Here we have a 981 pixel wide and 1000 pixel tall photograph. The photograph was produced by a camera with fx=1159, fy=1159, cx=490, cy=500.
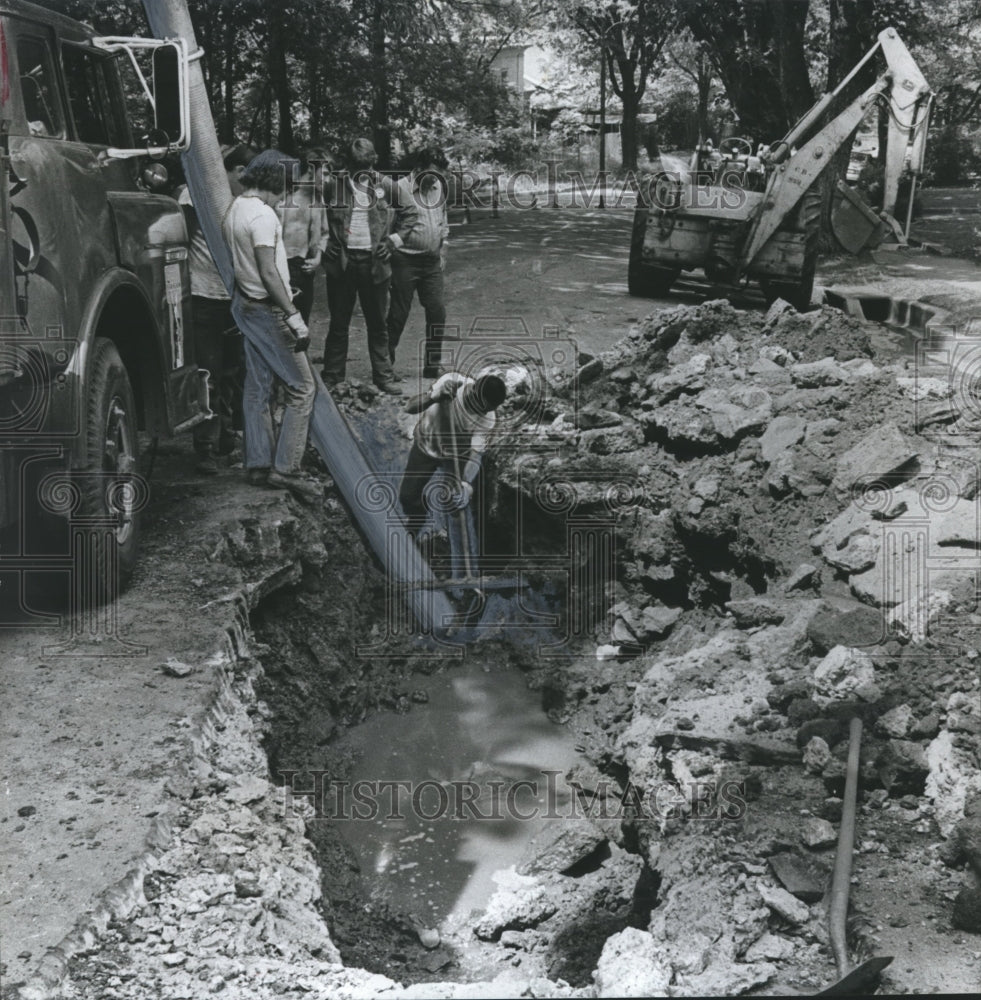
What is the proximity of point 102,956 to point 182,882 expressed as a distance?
0.38 m

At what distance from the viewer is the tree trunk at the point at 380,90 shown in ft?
22.6

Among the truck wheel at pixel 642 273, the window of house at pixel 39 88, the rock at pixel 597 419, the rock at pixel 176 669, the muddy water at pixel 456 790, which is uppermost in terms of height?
the window of house at pixel 39 88

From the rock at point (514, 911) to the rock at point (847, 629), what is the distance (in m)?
1.57

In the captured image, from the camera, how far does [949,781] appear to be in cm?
402

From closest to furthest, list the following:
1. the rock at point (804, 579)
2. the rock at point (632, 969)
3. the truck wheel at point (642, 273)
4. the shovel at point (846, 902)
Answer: the shovel at point (846, 902) → the rock at point (632, 969) → the rock at point (804, 579) → the truck wheel at point (642, 273)

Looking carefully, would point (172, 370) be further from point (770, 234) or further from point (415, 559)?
point (770, 234)

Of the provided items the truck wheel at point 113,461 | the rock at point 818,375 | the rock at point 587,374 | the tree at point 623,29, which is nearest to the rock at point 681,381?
the rock at point 587,374

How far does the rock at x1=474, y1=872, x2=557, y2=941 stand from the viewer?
4.32 meters

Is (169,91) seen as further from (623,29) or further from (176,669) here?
(623,29)

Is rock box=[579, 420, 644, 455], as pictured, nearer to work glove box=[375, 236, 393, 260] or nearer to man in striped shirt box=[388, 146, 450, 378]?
man in striped shirt box=[388, 146, 450, 378]

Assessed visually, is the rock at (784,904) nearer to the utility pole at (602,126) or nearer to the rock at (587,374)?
the rock at (587,374)

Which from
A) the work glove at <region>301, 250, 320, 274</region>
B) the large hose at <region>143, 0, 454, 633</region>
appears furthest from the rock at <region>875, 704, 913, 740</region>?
the work glove at <region>301, 250, 320, 274</region>

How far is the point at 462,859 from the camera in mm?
4828

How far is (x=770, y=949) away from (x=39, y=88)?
4.07m
